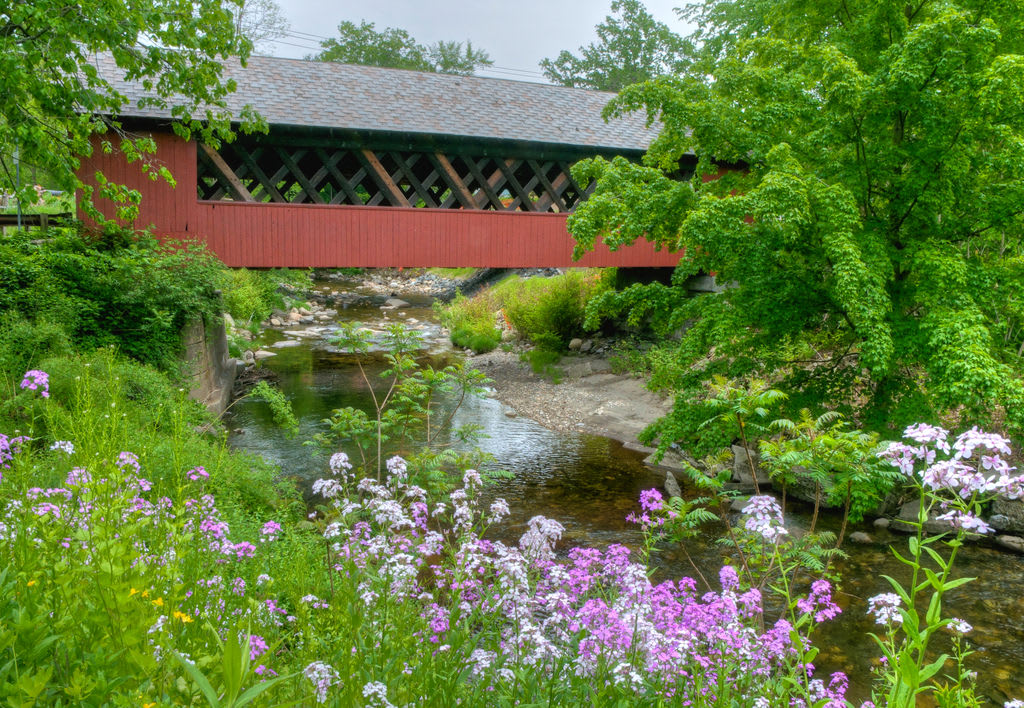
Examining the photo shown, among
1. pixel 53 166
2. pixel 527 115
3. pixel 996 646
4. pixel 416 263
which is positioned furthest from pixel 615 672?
pixel 527 115

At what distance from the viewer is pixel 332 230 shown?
11664 millimetres

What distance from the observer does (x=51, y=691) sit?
1313 millimetres

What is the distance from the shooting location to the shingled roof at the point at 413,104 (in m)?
11.5

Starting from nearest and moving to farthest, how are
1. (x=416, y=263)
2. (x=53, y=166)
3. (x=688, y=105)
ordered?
1. (x=53, y=166)
2. (x=688, y=105)
3. (x=416, y=263)

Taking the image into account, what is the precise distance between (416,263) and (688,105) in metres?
5.81

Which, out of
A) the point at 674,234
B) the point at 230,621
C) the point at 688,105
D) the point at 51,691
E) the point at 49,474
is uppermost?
the point at 688,105

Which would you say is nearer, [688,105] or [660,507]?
A: [660,507]

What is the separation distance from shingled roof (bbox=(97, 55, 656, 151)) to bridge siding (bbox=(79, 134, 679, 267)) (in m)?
1.00

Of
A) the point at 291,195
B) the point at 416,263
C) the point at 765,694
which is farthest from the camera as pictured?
the point at 291,195

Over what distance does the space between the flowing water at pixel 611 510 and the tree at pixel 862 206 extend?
120 cm

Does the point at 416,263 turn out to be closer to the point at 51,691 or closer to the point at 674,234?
the point at 674,234

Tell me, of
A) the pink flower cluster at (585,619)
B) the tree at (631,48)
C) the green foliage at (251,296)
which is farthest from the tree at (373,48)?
the pink flower cluster at (585,619)

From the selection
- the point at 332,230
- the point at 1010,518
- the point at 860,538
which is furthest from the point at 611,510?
the point at 332,230

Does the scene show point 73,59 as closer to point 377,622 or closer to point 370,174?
point 370,174
